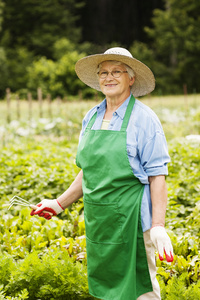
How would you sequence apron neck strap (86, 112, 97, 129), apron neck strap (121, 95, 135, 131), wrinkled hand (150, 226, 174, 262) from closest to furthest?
wrinkled hand (150, 226, 174, 262) < apron neck strap (121, 95, 135, 131) < apron neck strap (86, 112, 97, 129)

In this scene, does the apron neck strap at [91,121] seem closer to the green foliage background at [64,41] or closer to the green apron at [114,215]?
the green apron at [114,215]

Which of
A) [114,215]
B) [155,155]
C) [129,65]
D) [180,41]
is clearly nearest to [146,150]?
[155,155]

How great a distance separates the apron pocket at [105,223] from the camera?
2.36 m

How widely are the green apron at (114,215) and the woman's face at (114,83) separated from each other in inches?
3.8

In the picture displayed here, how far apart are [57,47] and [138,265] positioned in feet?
82.5

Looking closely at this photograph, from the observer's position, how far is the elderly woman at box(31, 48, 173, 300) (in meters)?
2.34

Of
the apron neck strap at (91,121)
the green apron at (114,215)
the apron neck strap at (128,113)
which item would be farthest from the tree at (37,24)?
the green apron at (114,215)

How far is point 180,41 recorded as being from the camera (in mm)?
28375

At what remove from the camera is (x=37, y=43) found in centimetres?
2828

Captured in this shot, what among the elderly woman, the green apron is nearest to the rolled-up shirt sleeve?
the elderly woman

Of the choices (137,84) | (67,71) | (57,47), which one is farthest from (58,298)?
(57,47)

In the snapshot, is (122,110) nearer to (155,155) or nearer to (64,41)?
(155,155)

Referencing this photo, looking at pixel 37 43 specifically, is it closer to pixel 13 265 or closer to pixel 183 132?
pixel 183 132

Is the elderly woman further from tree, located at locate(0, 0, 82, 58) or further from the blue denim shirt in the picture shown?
tree, located at locate(0, 0, 82, 58)
